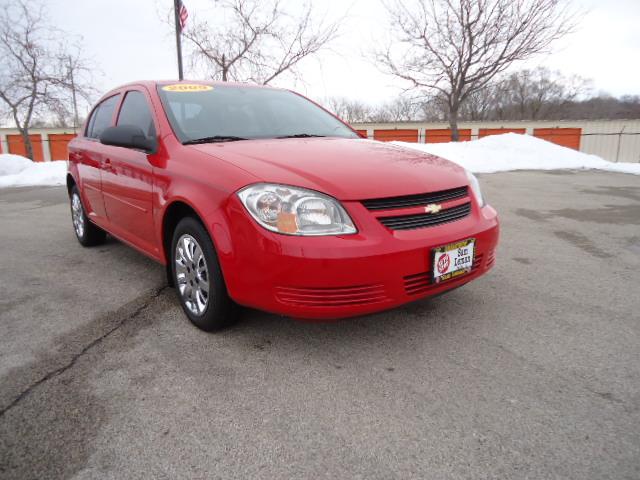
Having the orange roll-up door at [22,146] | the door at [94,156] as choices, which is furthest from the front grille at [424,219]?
the orange roll-up door at [22,146]

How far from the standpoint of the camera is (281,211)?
6.86 feet

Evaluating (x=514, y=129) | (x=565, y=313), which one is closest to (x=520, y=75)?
(x=514, y=129)

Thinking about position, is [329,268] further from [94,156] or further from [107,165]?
[94,156]

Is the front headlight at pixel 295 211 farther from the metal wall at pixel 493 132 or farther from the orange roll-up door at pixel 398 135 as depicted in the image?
the orange roll-up door at pixel 398 135

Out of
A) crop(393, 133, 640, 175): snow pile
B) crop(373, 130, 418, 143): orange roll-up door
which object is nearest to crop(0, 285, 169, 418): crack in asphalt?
crop(393, 133, 640, 175): snow pile

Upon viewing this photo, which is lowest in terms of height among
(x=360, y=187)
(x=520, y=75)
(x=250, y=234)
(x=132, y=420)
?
(x=132, y=420)

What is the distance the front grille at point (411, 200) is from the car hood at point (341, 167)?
0.03 meters

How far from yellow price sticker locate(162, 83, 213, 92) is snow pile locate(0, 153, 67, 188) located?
377 inches

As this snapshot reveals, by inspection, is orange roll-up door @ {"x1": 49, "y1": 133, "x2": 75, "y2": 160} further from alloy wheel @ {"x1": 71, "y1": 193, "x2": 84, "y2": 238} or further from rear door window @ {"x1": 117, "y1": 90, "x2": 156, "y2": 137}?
rear door window @ {"x1": 117, "y1": 90, "x2": 156, "y2": 137}

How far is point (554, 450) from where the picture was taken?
162 centimetres

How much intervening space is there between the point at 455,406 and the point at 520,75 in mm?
22273

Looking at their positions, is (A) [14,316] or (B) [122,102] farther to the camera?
(B) [122,102]

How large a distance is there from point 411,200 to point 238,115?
5.05 ft

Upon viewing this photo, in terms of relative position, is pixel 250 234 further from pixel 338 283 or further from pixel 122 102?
pixel 122 102
